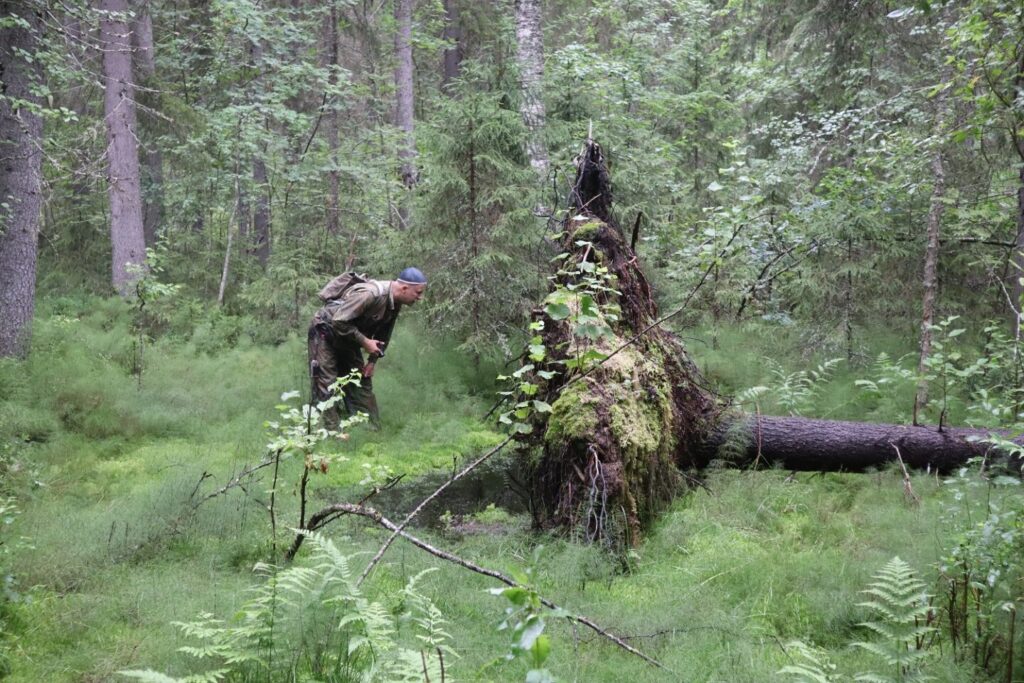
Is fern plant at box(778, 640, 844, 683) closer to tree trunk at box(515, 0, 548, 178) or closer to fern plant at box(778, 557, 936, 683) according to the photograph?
fern plant at box(778, 557, 936, 683)

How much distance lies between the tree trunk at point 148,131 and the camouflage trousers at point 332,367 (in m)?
5.41

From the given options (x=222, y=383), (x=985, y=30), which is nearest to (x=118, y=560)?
(x=222, y=383)

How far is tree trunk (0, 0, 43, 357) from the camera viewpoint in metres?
9.03

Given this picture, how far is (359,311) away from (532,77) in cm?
470

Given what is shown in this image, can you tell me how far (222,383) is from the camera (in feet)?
34.2

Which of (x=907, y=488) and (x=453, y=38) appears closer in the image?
(x=907, y=488)

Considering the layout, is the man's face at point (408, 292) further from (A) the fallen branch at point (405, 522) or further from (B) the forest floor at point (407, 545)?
(A) the fallen branch at point (405, 522)

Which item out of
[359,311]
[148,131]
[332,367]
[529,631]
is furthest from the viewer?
[148,131]

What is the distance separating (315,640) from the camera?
318cm

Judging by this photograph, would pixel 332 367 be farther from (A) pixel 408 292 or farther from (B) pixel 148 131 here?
(B) pixel 148 131

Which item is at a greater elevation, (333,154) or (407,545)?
(333,154)

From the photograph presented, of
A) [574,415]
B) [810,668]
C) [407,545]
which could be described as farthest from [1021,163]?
[407,545]

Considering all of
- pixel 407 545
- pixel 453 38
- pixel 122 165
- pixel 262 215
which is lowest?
pixel 407 545

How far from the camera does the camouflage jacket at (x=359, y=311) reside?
30.2 ft
